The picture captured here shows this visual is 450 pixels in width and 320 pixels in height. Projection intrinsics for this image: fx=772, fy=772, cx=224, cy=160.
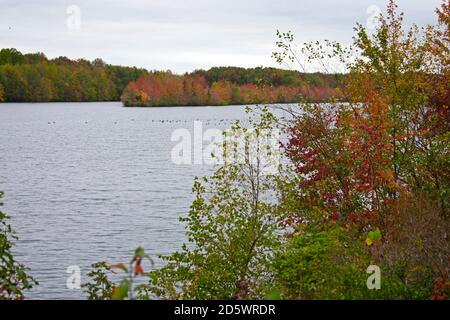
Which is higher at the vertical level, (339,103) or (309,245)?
(339,103)

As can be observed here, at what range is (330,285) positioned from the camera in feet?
48.0

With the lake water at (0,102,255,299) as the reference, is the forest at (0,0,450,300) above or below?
above

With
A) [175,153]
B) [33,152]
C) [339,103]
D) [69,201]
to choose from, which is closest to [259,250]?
[339,103]

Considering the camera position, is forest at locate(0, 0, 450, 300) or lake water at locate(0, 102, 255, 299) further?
lake water at locate(0, 102, 255, 299)

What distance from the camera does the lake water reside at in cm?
3206

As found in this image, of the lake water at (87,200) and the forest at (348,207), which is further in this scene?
the lake water at (87,200)

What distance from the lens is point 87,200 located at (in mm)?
46750

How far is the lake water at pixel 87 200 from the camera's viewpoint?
3206 centimetres

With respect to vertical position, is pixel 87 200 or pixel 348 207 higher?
pixel 348 207

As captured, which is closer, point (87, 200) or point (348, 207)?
point (348, 207)

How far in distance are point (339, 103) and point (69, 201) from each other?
23.3 m

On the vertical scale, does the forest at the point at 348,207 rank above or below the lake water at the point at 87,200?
above

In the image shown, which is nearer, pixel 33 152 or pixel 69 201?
pixel 69 201

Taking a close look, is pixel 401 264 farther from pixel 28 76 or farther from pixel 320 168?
pixel 28 76
